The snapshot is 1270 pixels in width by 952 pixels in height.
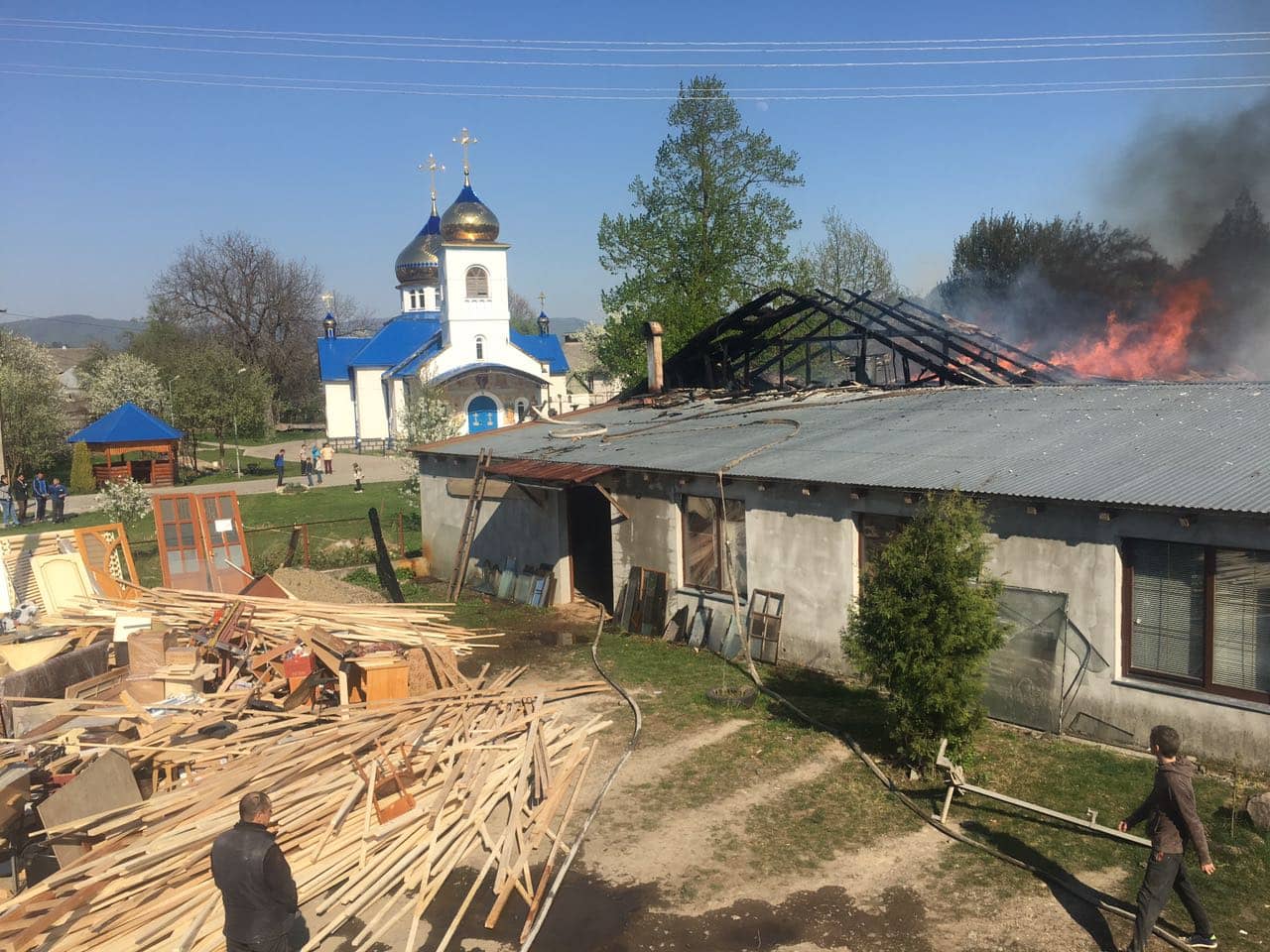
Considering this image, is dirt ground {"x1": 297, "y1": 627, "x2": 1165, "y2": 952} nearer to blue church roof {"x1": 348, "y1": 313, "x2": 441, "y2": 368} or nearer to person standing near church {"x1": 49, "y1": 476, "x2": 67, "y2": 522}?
person standing near church {"x1": 49, "y1": 476, "x2": 67, "y2": 522}

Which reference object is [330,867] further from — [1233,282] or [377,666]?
[1233,282]

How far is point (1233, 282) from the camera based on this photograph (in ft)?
119

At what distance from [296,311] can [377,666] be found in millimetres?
79819

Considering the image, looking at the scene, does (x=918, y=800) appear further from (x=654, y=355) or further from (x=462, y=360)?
(x=462, y=360)

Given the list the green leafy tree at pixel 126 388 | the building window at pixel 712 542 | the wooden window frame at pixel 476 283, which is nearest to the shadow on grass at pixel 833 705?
the building window at pixel 712 542

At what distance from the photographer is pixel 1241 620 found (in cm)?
1050

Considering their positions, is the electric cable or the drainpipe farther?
the drainpipe

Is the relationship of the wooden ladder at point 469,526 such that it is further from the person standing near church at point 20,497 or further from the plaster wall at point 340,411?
the plaster wall at point 340,411

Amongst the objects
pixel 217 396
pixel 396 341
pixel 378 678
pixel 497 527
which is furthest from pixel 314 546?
pixel 396 341

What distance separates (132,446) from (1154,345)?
149 ft

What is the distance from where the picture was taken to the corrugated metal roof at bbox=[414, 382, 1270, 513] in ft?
37.3

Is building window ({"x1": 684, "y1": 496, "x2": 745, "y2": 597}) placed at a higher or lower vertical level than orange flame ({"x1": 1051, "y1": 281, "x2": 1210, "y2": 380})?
lower

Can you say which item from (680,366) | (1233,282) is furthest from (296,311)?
(1233,282)

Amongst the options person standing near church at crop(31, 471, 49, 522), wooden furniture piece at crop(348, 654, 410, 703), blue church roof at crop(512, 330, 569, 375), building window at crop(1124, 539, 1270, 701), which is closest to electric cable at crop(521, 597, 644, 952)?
wooden furniture piece at crop(348, 654, 410, 703)
